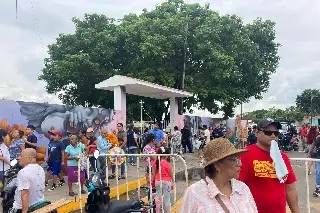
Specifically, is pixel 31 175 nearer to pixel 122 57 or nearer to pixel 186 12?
pixel 122 57

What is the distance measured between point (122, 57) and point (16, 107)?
694 inches

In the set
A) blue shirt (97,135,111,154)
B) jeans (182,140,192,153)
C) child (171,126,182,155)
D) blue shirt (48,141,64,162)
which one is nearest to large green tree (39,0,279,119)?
jeans (182,140,192,153)

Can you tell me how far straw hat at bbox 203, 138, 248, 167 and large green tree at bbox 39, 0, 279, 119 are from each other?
70.7ft

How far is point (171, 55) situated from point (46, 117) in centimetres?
1530

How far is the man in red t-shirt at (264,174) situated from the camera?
11.6 feet

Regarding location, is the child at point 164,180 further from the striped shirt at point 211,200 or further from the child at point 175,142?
the child at point 175,142

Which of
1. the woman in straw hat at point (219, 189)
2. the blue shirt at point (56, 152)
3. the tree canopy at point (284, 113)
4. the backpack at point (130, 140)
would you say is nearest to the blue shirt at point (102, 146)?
the blue shirt at point (56, 152)

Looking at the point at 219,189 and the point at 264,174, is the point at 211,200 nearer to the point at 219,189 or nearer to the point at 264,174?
the point at 219,189

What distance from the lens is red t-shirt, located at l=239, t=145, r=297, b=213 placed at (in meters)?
3.52

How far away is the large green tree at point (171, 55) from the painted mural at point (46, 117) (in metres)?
11.0

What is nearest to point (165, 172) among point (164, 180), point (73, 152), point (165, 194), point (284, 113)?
point (164, 180)

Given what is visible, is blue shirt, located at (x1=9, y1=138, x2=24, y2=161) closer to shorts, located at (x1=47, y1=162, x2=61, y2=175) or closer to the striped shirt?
shorts, located at (x1=47, y1=162, x2=61, y2=175)

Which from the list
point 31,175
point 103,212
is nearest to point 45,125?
point 31,175

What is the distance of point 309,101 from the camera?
78875 mm
